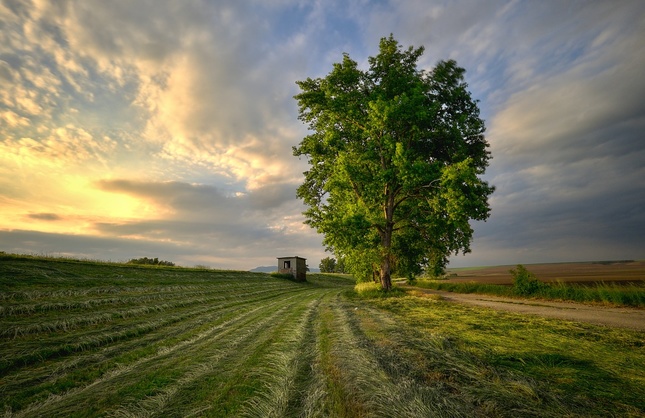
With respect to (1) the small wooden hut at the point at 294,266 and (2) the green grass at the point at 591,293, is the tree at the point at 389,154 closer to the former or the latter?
(2) the green grass at the point at 591,293

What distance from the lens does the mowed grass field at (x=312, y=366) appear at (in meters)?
3.27

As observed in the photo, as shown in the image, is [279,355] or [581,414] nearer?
[581,414]

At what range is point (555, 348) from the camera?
536cm

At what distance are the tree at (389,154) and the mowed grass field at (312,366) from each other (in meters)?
9.62

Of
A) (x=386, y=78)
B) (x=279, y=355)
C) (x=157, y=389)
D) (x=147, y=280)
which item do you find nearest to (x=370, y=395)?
(x=279, y=355)

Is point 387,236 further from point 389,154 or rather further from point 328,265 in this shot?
point 328,265

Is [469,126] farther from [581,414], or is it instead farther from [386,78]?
[581,414]

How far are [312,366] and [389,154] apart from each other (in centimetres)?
1596

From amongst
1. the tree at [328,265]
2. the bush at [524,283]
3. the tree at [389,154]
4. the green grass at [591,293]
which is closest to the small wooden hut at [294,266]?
the tree at [389,154]

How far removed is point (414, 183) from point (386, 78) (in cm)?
913

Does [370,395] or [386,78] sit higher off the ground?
[386,78]

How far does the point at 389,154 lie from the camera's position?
1844cm

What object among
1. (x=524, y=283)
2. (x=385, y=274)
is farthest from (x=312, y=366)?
(x=524, y=283)

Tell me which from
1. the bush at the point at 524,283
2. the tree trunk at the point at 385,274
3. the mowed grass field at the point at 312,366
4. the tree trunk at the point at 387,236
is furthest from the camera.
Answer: the tree trunk at the point at 385,274
